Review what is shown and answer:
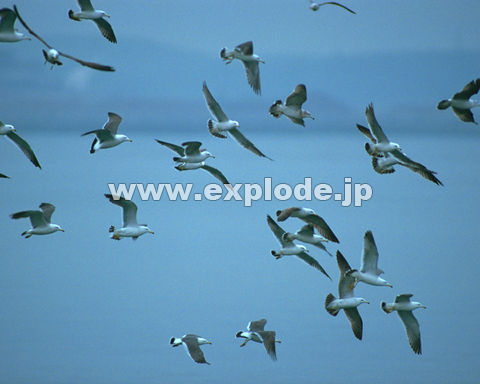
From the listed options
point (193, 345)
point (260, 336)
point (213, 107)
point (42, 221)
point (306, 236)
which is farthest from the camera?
point (42, 221)

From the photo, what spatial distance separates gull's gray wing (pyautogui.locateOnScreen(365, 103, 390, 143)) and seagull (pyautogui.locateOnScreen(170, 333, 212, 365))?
3.57 meters

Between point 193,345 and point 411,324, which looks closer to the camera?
point 193,345

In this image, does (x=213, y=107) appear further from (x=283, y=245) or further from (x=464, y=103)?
(x=464, y=103)

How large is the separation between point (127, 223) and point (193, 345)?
6.76ft

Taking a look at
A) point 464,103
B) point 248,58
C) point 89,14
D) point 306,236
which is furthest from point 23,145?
point 464,103

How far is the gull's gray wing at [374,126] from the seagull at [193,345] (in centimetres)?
357

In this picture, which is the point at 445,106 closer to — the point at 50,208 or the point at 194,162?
the point at 194,162

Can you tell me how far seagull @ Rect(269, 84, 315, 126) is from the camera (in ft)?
41.9

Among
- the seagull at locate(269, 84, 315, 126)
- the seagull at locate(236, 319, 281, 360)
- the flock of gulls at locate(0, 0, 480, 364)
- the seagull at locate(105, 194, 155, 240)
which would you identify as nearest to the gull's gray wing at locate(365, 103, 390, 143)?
the flock of gulls at locate(0, 0, 480, 364)

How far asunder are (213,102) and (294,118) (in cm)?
115

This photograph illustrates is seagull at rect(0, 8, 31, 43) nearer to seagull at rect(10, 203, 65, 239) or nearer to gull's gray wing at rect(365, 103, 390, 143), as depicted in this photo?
seagull at rect(10, 203, 65, 239)

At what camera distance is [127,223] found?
13.1 meters

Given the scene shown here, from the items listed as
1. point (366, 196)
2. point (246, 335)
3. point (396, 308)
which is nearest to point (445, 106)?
point (396, 308)

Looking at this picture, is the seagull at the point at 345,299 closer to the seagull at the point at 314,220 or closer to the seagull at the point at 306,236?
the seagull at the point at 314,220
